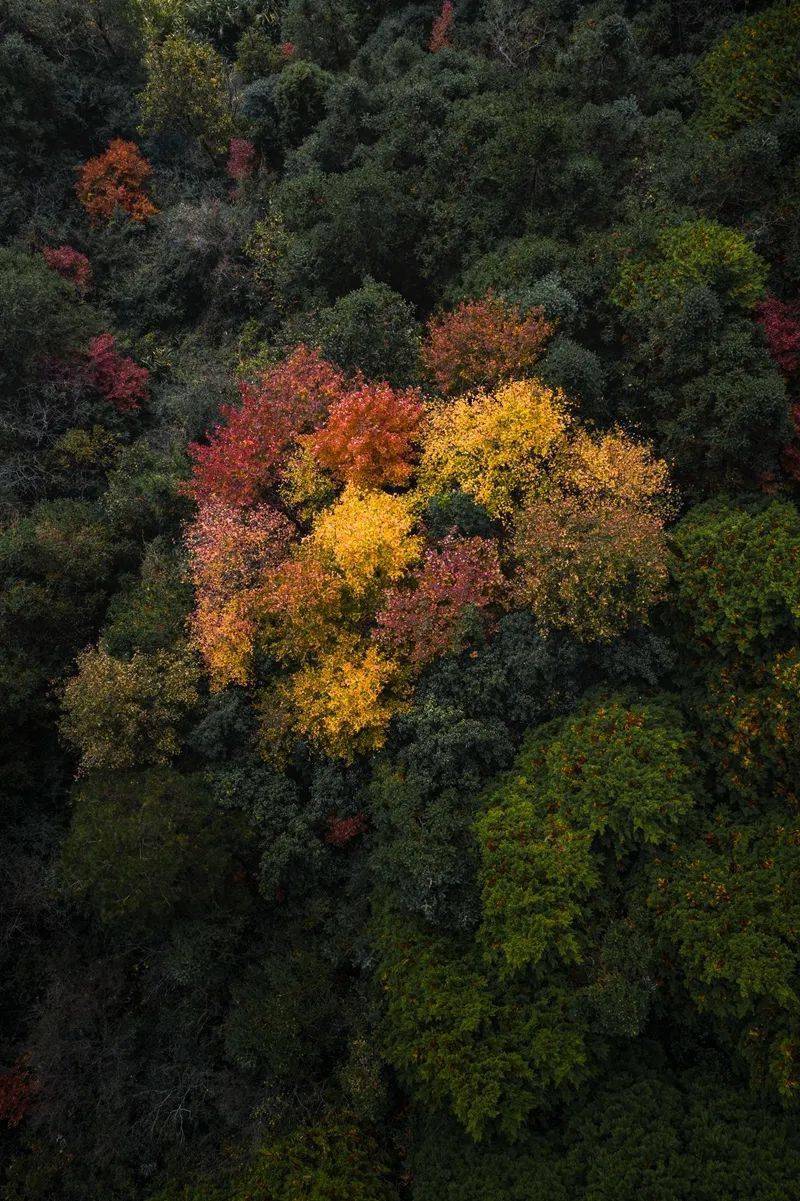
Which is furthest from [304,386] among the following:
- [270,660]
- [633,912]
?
[633,912]

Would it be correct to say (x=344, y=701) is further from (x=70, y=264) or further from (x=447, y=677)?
(x=70, y=264)

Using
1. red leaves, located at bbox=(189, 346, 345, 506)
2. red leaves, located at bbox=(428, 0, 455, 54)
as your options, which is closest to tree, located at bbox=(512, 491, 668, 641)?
red leaves, located at bbox=(189, 346, 345, 506)

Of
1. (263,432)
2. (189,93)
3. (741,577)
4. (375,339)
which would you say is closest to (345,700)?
(263,432)

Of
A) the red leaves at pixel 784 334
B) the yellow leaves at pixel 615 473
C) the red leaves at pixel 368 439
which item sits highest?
the red leaves at pixel 784 334

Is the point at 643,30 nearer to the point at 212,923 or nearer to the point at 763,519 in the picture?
the point at 763,519

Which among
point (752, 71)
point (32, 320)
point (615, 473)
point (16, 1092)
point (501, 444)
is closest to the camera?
point (615, 473)

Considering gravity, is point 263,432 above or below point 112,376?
below

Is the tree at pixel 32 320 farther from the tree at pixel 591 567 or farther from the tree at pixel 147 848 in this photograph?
the tree at pixel 591 567

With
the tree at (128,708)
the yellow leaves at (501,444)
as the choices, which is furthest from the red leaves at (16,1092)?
the yellow leaves at (501,444)
